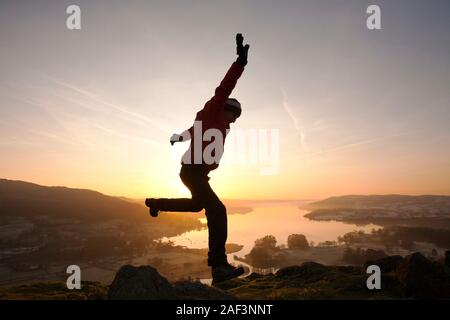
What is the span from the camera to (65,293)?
6465 mm

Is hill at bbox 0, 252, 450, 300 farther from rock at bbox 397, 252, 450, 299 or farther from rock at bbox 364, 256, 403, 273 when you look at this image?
rock at bbox 364, 256, 403, 273

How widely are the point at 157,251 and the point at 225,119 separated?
16055 centimetres

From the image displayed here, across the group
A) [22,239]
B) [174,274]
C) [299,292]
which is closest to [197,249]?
[174,274]

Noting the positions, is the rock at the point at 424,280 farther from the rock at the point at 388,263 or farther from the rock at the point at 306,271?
the rock at the point at 306,271

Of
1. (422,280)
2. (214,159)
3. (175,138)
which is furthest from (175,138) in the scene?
(422,280)

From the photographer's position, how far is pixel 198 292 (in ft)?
19.9

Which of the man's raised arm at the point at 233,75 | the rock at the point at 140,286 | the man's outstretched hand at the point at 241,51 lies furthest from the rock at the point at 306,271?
the man's outstretched hand at the point at 241,51

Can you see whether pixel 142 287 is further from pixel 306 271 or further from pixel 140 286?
pixel 306 271

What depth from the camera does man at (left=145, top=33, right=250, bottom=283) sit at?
249 inches

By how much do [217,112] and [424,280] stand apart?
20.1 ft

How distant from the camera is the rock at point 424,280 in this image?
6609 millimetres
